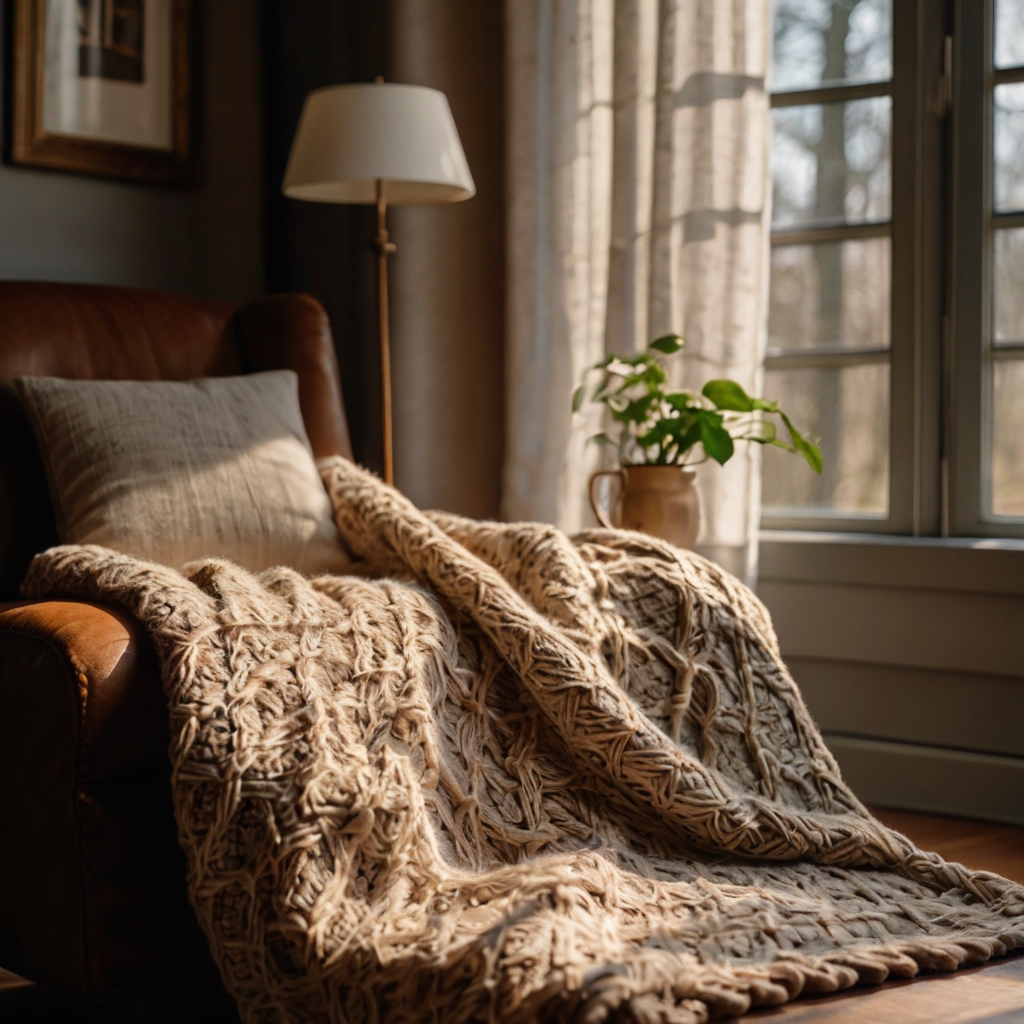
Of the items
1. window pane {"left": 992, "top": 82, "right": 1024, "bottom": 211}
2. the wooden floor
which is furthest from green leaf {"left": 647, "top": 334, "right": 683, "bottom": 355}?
the wooden floor

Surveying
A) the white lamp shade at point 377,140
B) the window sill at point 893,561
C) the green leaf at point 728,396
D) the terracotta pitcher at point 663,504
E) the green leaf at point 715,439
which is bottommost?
the window sill at point 893,561

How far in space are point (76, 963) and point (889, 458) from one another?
1.87 metres

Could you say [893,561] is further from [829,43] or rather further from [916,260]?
[829,43]

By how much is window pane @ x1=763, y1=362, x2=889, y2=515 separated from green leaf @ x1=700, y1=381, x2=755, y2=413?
0.51m

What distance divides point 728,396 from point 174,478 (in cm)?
96

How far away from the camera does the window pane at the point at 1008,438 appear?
2498mm

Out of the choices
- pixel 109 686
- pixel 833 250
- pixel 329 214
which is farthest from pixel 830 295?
pixel 109 686

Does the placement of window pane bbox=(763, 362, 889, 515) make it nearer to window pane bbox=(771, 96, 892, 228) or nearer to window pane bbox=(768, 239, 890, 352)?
window pane bbox=(768, 239, 890, 352)

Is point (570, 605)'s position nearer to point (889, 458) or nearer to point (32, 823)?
point (32, 823)

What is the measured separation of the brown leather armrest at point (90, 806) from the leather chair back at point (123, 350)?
2.12ft

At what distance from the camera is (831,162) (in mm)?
2691

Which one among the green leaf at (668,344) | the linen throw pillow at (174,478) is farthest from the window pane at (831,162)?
the linen throw pillow at (174,478)

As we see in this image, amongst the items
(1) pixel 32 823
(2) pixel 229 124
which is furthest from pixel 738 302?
(1) pixel 32 823

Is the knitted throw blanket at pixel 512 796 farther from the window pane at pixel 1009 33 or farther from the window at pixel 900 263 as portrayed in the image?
the window pane at pixel 1009 33
